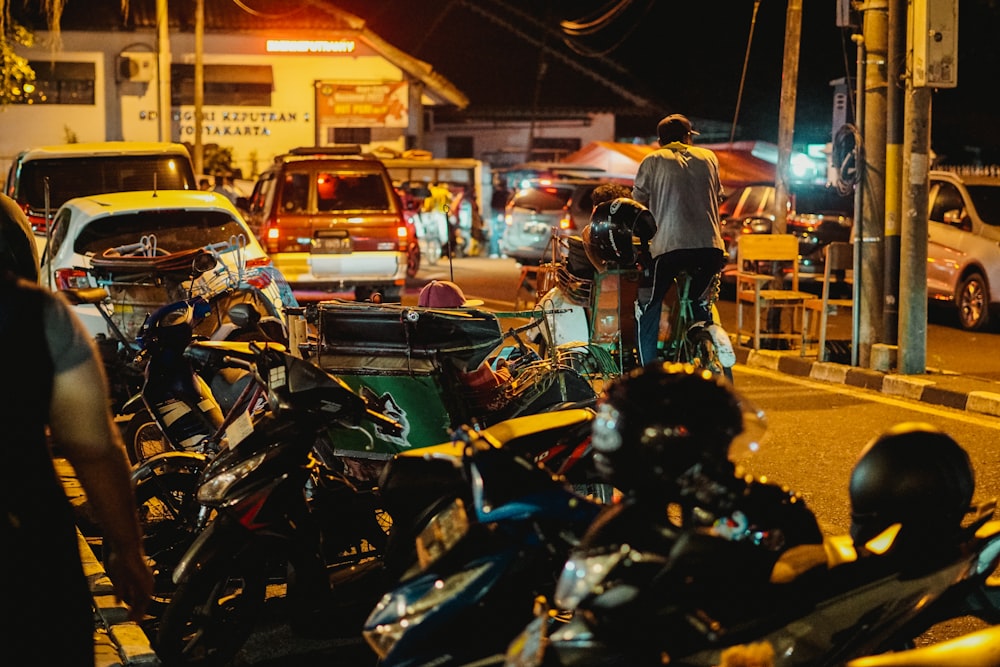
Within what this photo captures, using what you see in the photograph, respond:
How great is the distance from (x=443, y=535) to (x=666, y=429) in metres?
0.75

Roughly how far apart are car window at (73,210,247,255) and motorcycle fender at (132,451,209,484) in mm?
5149

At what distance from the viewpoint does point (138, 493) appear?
549 cm

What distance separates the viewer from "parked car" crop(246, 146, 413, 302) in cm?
1532

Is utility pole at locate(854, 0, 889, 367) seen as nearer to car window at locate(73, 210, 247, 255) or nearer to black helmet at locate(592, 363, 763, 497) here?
car window at locate(73, 210, 247, 255)

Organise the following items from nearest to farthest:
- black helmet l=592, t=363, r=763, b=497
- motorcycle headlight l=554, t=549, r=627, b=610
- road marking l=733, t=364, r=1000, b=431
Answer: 1. motorcycle headlight l=554, t=549, r=627, b=610
2. black helmet l=592, t=363, r=763, b=497
3. road marking l=733, t=364, r=1000, b=431

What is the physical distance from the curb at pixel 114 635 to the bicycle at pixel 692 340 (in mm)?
3852

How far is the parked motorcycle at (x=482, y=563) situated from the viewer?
3.32 metres

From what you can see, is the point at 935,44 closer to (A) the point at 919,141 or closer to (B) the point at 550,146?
(A) the point at 919,141

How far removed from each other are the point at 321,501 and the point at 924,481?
7.76 ft

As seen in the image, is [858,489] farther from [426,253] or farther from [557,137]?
[557,137]

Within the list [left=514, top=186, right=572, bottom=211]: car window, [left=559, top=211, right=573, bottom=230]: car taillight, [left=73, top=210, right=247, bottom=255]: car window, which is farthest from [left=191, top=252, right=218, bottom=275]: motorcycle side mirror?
[left=514, top=186, right=572, bottom=211]: car window

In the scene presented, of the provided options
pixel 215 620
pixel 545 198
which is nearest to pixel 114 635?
pixel 215 620

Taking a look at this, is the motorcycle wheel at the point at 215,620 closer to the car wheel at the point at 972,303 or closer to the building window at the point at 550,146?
the car wheel at the point at 972,303

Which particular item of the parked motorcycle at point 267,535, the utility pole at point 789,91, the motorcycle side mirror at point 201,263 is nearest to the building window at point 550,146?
the utility pole at point 789,91
